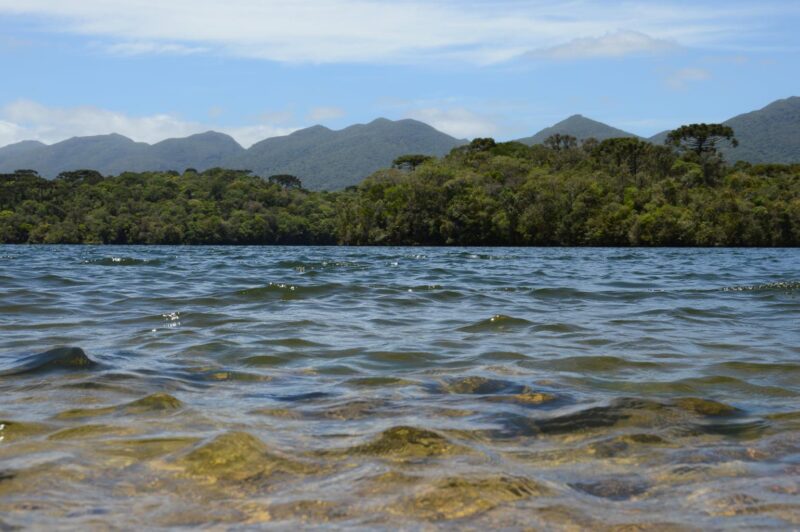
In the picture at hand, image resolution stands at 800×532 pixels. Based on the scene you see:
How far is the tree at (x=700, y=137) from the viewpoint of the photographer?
363 ft

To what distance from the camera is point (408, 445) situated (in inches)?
178

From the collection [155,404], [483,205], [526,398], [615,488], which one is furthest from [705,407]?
[483,205]

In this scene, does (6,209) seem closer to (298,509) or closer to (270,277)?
(270,277)

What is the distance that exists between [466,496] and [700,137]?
118 metres

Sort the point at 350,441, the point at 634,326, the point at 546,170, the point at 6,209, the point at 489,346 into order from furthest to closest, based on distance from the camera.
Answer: the point at 6,209
the point at 546,170
the point at 634,326
the point at 489,346
the point at 350,441

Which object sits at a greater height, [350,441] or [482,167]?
[482,167]

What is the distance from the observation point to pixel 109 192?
128 metres

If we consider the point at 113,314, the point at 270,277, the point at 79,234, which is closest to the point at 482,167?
the point at 79,234

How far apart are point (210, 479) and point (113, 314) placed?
829 cm

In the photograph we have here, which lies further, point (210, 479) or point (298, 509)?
point (210, 479)

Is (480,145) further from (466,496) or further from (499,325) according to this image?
(466,496)

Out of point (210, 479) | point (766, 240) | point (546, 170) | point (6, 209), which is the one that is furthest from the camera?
point (6, 209)

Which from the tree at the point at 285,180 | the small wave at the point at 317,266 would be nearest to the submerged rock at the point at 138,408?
the small wave at the point at 317,266

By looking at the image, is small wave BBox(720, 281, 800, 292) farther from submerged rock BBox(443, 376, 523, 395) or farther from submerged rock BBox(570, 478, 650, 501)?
submerged rock BBox(570, 478, 650, 501)
